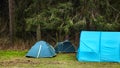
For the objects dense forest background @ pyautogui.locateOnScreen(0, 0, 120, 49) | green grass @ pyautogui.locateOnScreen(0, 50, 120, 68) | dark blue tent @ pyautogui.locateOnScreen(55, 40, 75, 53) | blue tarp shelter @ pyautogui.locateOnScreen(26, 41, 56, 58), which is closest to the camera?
green grass @ pyautogui.locateOnScreen(0, 50, 120, 68)

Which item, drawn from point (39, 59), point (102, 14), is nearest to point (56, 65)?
point (39, 59)

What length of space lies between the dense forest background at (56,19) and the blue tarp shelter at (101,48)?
135 inches

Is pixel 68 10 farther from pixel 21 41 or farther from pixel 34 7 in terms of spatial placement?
pixel 21 41

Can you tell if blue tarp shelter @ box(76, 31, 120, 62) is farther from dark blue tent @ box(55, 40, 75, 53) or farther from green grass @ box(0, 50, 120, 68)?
dark blue tent @ box(55, 40, 75, 53)

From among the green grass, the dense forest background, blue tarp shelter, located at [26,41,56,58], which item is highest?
the dense forest background

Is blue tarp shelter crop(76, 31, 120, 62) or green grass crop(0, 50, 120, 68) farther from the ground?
blue tarp shelter crop(76, 31, 120, 62)

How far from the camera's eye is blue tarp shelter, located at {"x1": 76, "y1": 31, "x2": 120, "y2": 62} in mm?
12797

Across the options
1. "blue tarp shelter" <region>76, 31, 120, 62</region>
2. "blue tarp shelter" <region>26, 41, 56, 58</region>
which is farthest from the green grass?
"blue tarp shelter" <region>76, 31, 120, 62</region>

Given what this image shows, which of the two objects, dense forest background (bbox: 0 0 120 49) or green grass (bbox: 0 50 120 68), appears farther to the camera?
dense forest background (bbox: 0 0 120 49)

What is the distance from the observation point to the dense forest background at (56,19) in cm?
1691

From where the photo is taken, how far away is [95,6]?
17.5 m

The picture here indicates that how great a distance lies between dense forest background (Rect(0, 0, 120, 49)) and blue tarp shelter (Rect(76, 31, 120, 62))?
3417 millimetres

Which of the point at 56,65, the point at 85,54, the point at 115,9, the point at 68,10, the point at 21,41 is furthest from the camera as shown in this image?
the point at 21,41

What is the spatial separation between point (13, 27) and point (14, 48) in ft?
7.81
